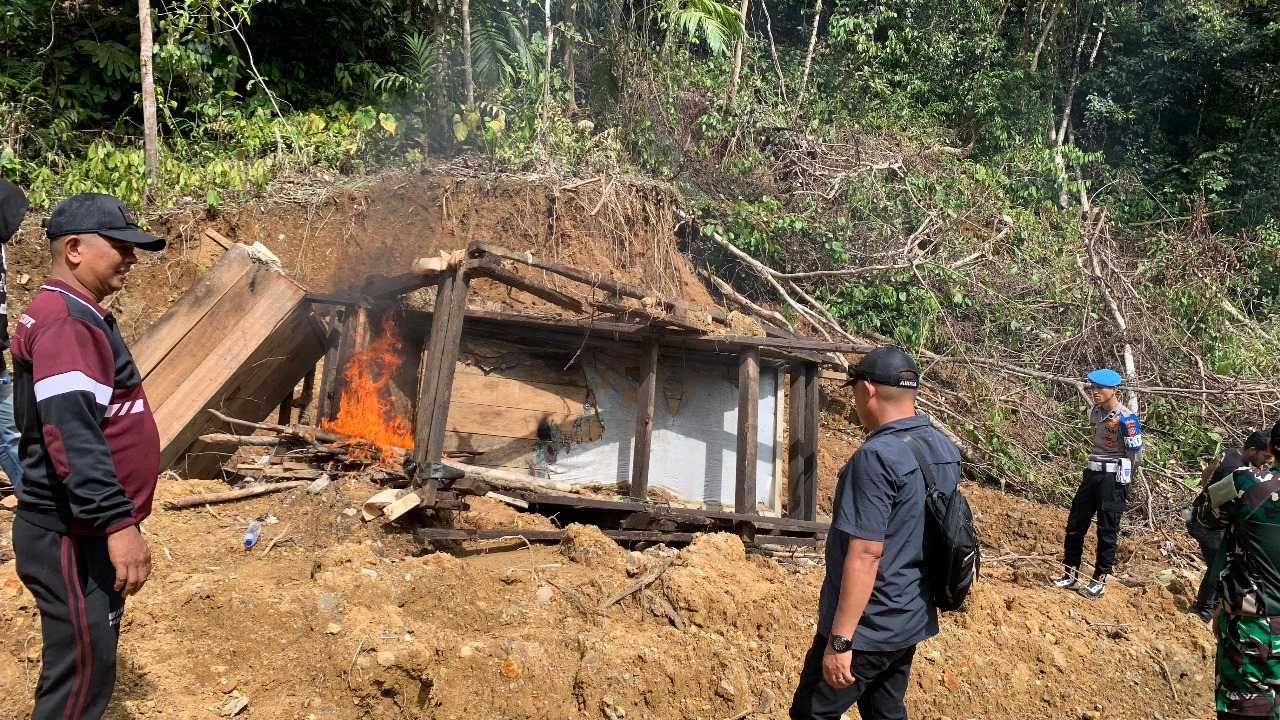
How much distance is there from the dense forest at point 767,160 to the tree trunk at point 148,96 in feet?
0.14

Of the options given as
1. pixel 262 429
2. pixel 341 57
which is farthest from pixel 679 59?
pixel 262 429

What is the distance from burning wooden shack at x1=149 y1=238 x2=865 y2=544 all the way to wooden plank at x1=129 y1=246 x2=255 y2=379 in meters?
0.47

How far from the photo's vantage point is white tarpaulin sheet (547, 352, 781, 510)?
316 inches

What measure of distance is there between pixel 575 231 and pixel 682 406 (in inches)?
116

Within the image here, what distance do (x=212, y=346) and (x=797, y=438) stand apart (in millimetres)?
5242

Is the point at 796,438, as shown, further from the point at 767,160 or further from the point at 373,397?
the point at 767,160

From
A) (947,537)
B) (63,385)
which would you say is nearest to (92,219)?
(63,385)

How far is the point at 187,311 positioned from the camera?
18.2ft

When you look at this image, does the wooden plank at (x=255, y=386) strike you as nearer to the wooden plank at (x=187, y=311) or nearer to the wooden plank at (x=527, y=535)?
the wooden plank at (x=187, y=311)

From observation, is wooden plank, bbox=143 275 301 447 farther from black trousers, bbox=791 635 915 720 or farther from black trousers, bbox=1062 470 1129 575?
black trousers, bbox=1062 470 1129 575

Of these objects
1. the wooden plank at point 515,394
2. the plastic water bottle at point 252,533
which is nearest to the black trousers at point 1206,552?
the wooden plank at point 515,394

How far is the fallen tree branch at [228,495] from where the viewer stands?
18.1ft

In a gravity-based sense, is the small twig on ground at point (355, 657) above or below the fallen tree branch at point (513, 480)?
below

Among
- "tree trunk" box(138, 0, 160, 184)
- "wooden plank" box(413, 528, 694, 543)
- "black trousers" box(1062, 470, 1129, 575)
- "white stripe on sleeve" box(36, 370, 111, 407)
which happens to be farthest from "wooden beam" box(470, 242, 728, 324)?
"tree trunk" box(138, 0, 160, 184)
